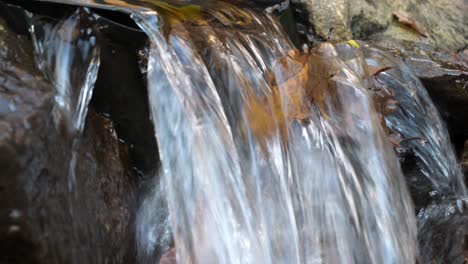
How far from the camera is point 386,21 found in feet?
13.2

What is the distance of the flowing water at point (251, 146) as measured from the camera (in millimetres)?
1936

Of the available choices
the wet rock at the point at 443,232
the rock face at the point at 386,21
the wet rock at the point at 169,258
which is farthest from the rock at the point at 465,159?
the wet rock at the point at 169,258

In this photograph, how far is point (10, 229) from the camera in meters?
1.47

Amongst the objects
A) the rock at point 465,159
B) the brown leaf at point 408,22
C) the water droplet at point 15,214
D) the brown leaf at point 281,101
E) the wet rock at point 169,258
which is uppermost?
the brown leaf at point 408,22

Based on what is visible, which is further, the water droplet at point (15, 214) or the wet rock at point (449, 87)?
the wet rock at point (449, 87)

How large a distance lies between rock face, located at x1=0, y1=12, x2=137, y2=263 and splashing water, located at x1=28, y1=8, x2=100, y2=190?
0.14 ft

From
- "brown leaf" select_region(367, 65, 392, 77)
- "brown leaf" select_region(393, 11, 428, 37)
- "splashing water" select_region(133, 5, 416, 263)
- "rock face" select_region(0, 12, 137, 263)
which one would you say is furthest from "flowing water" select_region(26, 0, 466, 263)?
"brown leaf" select_region(393, 11, 428, 37)

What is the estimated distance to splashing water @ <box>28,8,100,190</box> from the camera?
179 centimetres

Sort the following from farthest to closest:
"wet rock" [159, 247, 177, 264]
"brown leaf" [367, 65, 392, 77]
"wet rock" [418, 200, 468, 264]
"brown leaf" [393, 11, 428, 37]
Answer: "brown leaf" [393, 11, 428, 37] < "brown leaf" [367, 65, 392, 77] < "wet rock" [418, 200, 468, 264] < "wet rock" [159, 247, 177, 264]

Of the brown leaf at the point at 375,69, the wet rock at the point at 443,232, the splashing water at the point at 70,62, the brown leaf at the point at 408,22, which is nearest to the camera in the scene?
the splashing water at the point at 70,62

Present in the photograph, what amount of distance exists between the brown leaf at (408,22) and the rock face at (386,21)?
1.0 inches

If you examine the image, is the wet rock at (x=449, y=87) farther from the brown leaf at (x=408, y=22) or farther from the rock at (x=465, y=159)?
the brown leaf at (x=408, y=22)

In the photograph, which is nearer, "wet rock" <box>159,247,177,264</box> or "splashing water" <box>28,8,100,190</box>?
"splashing water" <box>28,8,100,190</box>

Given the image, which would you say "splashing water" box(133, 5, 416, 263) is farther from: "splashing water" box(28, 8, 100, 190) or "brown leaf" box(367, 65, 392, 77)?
"brown leaf" box(367, 65, 392, 77)
